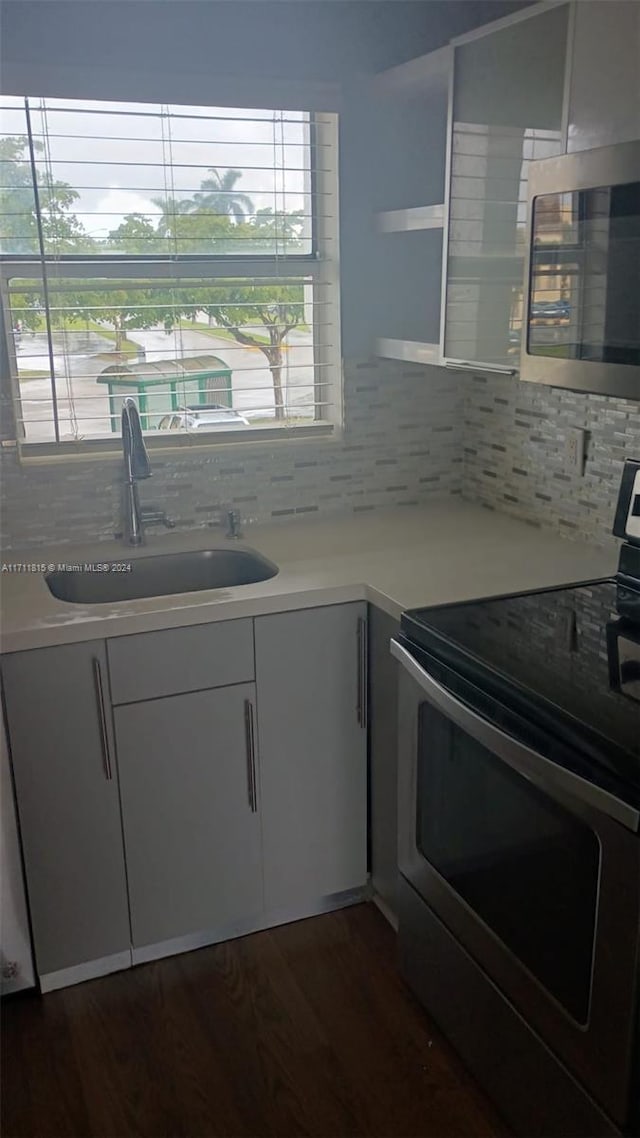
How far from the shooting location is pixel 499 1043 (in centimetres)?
164

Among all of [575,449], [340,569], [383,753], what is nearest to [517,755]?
[383,753]

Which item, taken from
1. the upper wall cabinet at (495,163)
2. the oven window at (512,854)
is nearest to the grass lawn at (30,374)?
the upper wall cabinet at (495,163)

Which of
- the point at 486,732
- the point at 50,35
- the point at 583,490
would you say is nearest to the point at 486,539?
the point at 583,490

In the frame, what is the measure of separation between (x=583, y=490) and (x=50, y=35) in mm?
1632

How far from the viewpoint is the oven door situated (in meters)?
1.32

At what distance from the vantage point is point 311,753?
6.93ft

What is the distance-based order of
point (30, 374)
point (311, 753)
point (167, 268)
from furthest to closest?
point (167, 268) < point (30, 374) < point (311, 753)

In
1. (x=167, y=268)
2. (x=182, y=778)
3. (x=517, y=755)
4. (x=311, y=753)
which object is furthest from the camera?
(x=167, y=268)

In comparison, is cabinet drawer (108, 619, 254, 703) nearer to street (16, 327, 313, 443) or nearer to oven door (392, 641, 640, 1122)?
oven door (392, 641, 640, 1122)

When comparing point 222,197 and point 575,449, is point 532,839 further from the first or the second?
point 222,197

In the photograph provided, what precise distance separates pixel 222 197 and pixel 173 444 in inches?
25.3

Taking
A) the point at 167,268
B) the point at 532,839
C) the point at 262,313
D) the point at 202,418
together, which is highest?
the point at 167,268

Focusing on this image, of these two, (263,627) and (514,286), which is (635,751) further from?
(514,286)

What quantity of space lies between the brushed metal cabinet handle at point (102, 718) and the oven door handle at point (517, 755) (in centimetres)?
61
